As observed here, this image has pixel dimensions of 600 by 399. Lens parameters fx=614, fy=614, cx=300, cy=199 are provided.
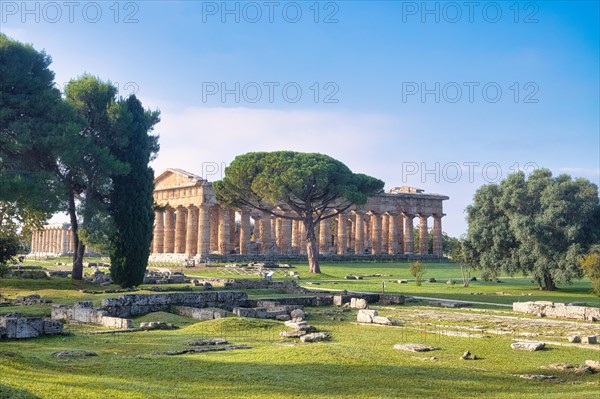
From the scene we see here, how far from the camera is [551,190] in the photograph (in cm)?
3459

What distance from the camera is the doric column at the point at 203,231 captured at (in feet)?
210

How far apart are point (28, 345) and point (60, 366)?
157 inches

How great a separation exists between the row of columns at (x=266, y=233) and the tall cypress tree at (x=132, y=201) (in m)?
27.0

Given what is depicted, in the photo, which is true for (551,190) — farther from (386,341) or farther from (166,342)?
(166,342)

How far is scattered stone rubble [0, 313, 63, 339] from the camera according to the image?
14.9m

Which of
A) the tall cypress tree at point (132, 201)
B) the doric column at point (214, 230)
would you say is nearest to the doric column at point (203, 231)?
the doric column at point (214, 230)

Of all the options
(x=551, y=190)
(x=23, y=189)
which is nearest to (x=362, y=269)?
(x=551, y=190)

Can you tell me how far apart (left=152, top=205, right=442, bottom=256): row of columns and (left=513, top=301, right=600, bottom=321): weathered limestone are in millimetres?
43793

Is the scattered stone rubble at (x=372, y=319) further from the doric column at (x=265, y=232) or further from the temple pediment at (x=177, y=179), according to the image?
the doric column at (x=265, y=232)

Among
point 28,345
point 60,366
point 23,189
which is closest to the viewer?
point 60,366

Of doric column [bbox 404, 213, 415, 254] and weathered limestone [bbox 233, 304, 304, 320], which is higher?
doric column [bbox 404, 213, 415, 254]

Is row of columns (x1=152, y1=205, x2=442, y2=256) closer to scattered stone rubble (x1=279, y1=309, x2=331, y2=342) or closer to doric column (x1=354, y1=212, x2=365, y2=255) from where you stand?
doric column (x1=354, y1=212, x2=365, y2=255)

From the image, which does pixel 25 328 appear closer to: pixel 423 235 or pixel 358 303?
pixel 358 303

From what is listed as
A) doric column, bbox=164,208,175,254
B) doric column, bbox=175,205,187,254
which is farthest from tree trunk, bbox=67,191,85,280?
doric column, bbox=164,208,175,254
